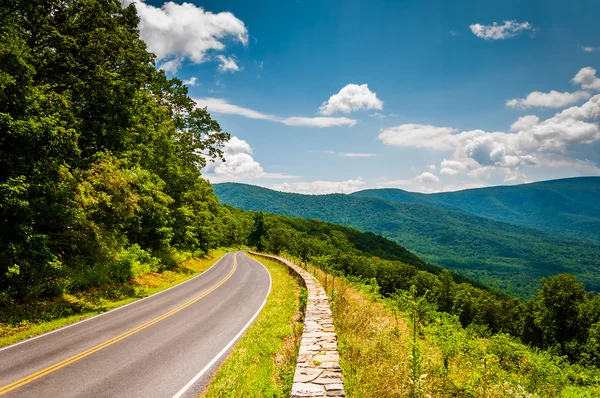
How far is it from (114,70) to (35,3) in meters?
4.18

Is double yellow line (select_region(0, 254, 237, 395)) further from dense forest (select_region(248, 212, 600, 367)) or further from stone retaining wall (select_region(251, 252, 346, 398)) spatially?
dense forest (select_region(248, 212, 600, 367))

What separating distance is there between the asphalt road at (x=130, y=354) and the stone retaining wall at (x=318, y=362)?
2.62 meters

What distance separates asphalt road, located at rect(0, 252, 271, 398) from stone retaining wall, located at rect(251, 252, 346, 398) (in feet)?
8.58

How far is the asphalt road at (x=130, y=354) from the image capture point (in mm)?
6789

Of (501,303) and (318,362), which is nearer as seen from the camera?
(318,362)

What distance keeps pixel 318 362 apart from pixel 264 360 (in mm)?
2754

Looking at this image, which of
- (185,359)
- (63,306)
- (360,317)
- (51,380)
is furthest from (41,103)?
(360,317)

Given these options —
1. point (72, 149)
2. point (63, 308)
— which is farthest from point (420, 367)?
point (72, 149)

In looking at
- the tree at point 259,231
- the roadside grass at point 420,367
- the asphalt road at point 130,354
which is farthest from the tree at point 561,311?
the tree at point 259,231

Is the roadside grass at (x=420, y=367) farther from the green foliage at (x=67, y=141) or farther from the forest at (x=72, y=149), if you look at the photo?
the green foliage at (x=67, y=141)

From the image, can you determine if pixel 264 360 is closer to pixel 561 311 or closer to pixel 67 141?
pixel 67 141

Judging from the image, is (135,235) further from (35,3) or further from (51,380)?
(51,380)

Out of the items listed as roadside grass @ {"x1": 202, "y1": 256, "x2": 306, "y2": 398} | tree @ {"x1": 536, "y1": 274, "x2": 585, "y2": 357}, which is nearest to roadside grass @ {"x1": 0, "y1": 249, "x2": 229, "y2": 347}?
roadside grass @ {"x1": 202, "y1": 256, "x2": 306, "y2": 398}

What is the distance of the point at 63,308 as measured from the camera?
41.9 feet
